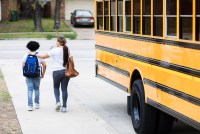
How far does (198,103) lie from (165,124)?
2343mm

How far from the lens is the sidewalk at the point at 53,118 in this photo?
9648 millimetres

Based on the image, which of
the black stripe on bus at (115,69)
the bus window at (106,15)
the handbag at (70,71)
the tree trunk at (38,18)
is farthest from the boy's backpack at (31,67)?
the tree trunk at (38,18)

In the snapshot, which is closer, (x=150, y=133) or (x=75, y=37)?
(x=150, y=133)

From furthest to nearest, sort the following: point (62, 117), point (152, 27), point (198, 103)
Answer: point (62, 117)
point (152, 27)
point (198, 103)

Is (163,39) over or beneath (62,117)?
over

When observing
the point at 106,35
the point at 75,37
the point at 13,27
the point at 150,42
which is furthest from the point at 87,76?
the point at 13,27

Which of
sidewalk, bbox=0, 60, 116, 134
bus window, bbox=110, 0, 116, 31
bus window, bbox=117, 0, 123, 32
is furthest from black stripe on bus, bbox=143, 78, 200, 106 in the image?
bus window, bbox=110, 0, 116, 31

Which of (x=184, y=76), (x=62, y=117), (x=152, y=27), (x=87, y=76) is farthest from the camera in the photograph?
(x=87, y=76)

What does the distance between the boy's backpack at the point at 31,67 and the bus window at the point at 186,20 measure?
465 centimetres

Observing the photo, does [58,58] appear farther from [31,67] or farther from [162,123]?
[162,123]

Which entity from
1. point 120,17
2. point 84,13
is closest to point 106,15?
point 120,17

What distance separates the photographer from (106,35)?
11.7m

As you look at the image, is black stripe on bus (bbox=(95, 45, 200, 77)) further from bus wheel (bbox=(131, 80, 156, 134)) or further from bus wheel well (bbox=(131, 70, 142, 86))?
bus wheel (bbox=(131, 80, 156, 134))

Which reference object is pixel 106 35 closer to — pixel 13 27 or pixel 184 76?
pixel 184 76
